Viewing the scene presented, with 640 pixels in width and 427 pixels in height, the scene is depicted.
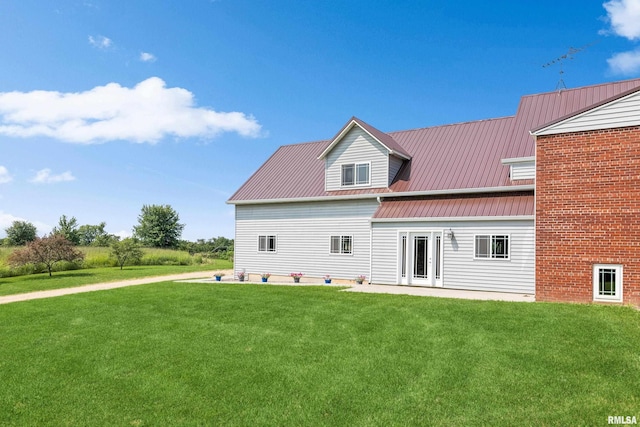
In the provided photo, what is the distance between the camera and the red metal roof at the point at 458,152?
1712 cm

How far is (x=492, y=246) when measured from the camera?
15.1m

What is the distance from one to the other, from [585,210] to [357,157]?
9.66 m

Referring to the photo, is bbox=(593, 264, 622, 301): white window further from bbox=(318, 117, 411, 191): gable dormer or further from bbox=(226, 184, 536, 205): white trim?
bbox=(318, 117, 411, 191): gable dormer

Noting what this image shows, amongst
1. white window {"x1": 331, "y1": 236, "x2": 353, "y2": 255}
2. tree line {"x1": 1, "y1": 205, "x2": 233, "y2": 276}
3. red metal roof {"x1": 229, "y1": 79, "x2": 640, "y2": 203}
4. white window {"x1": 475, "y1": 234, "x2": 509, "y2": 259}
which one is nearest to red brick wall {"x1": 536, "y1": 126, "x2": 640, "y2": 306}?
white window {"x1": 475, "y1": 234, "x2": 509, "y2": 259}

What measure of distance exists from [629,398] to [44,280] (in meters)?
25.3

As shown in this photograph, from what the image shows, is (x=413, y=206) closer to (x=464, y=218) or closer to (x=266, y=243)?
(x=464, y=218)

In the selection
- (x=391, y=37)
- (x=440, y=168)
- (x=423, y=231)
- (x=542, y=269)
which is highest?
(x=391, y=37)

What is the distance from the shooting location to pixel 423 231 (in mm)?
16359

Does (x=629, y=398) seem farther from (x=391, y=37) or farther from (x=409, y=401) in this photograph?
(x=391, y=37)

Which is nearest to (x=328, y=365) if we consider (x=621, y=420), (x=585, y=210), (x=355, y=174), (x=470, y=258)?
(x=621, y=420)

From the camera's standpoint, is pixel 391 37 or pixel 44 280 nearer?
pixel 391 37

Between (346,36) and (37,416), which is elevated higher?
(346,36)

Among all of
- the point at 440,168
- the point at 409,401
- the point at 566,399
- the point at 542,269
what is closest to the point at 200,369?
the point at 409,401

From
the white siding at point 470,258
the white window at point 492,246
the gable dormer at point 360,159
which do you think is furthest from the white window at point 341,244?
the white window at point 492,246
